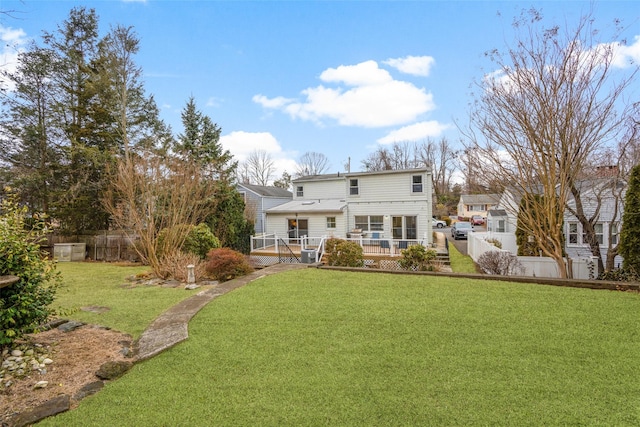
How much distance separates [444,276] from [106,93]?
18909mm

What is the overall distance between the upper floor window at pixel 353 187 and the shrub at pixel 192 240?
29.9ft

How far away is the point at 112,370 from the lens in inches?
125

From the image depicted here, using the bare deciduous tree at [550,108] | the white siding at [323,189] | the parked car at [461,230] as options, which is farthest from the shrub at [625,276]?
the parked car at [461,230]

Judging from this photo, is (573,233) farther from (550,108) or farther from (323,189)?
(323,189)

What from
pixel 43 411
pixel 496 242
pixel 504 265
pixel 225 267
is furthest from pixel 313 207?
pixel 43 411

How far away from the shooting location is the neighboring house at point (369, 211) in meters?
16.3

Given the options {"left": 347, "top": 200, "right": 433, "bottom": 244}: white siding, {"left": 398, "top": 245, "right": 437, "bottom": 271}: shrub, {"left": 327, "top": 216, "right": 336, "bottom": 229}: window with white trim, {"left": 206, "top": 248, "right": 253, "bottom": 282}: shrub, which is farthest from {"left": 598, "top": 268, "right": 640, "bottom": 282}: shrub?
{"left": 327, "top": 216, "right": 336, "bottom": 229}: window with white trim

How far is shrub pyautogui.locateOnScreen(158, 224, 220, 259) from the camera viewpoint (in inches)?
393

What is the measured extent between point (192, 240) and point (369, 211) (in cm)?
1013

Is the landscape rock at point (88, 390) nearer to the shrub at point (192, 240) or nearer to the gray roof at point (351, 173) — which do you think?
the shrub at point (192, 240)

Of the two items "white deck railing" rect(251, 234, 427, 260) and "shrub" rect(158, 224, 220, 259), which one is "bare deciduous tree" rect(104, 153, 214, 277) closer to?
"shrub" rect(158, 224, 220, 259)

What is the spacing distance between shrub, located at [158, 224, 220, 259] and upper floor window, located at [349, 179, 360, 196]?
359 inches

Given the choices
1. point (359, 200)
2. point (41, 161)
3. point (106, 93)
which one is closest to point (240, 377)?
point (359, 200)

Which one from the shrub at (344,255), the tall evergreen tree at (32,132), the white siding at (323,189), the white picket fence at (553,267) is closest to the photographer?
the white picket fence at (553,267)
